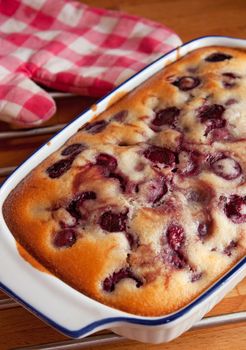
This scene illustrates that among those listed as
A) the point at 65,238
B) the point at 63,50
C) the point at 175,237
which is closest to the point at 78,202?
the point at 65,238

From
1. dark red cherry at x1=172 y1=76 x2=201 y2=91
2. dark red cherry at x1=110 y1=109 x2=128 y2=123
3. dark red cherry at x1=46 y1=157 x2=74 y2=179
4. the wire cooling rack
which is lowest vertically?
the wire cooling rack

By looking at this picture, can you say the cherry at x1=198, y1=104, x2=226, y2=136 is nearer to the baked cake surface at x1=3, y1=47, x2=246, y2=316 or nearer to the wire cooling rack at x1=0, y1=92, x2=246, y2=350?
the baked cake surface at x1=3, y1=47, x2=246, y2=316

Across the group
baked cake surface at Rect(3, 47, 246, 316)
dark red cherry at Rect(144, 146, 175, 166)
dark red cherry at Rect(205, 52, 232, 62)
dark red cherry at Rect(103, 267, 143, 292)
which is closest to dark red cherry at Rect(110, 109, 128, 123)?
baked cake surface at Rect(3, 47, 246, 316)

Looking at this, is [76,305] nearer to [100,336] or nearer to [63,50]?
[100,336]

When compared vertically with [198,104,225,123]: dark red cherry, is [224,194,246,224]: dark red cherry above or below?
below

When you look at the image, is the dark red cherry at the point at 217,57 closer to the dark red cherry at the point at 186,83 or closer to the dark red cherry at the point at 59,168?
the dark red cherry at the point at 186,83

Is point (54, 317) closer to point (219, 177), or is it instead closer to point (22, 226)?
point (22, 226)

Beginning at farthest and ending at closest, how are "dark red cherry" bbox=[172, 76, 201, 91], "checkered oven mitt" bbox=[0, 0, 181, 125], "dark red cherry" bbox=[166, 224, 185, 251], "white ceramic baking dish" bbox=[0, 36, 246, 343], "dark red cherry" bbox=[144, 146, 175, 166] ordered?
"checkered oven mitt" bbox=[0, 0, 181, 125] → "dark red cherry" bbox=[172, 76, 201, 91] → "dark red cherry" bbox=[144, 146, 175, 166] → "dark red cherry" bbox=[166, 224, 185, 251] → "white ceramic baking dish" bbox=[0, 36, 246, 343]
